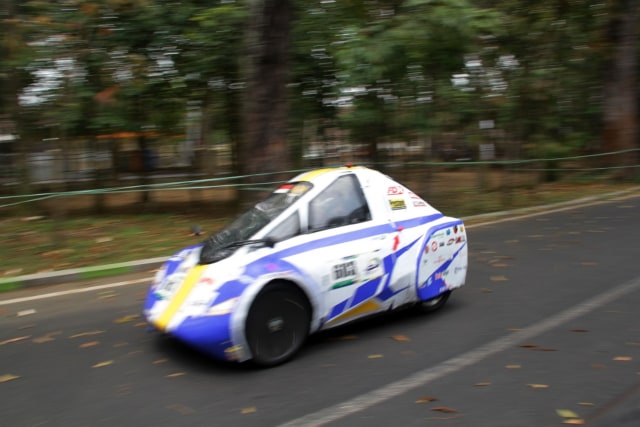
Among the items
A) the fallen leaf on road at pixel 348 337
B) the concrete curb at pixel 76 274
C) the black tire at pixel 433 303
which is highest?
the concrete curb at pixel 76 274

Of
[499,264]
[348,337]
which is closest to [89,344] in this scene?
[348,337]

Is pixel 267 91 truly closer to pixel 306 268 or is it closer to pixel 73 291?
pixel 73 291

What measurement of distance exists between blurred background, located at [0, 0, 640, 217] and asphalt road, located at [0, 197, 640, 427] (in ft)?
15.4

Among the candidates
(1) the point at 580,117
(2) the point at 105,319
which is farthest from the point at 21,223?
(1) the point at 580,117

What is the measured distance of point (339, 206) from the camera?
5.59 metres

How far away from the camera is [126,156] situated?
16.6 m

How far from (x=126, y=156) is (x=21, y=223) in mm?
4601

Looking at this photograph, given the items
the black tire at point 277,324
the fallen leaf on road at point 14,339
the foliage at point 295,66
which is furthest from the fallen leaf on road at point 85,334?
the foliage at point 295,66

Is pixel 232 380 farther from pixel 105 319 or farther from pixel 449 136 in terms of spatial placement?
pixel 449 136

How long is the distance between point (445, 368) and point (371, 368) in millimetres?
604

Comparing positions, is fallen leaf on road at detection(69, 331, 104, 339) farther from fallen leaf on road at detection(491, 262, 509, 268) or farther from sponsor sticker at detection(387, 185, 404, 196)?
fallen leaf on road at detection(491, 262, 509, 268)

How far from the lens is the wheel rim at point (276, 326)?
481 cm

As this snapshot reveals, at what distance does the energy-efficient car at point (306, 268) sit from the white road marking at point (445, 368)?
0.91 metres

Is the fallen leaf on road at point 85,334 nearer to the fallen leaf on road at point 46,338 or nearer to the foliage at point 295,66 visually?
the fallen leaf on road at point 46,338
